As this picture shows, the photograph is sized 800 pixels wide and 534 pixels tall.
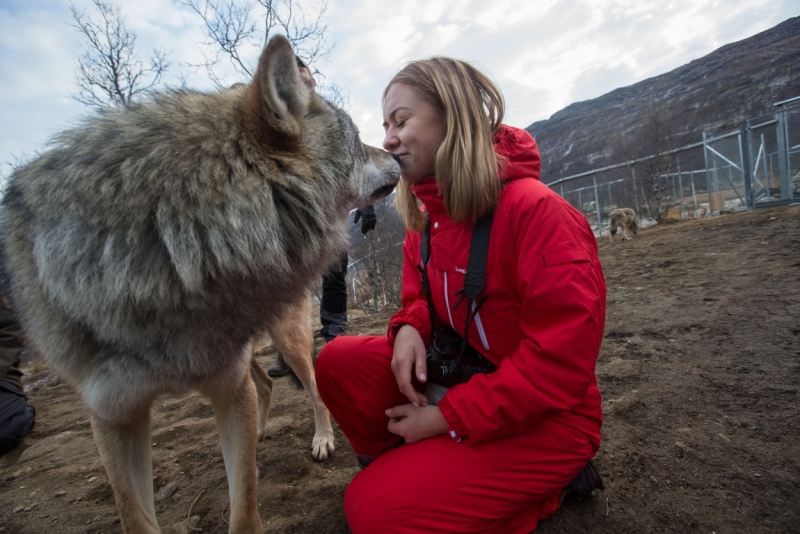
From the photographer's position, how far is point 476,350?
→ 170 cm

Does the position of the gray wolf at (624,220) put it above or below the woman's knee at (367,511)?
below

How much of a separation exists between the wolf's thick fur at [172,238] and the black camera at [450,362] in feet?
2.05

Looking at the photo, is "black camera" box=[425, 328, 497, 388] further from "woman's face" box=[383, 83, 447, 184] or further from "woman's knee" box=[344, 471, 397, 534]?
"woman's face" box=[383, 83, 447, 184]

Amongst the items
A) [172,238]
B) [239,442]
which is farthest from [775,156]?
[172,238]

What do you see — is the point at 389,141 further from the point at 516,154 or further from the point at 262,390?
the point at 262,390

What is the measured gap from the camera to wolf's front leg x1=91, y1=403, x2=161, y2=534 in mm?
1658

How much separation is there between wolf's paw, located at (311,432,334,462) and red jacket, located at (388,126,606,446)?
1.31 metres

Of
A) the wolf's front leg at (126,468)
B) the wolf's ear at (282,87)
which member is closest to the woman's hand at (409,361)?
the wolf's ear at (282,87)

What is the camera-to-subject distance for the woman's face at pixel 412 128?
5.80 ft

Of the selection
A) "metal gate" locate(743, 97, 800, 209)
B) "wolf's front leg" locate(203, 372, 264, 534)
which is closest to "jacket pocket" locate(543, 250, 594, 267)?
"wolf's front leg" locate(203, 372, 264, 534)

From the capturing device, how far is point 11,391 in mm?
3314

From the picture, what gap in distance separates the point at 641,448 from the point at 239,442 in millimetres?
1896

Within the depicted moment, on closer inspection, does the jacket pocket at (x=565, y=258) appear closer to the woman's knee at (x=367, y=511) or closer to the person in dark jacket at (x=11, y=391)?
the woman's knee at (x=367, y=511)

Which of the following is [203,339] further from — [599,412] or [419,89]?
[599,412]
